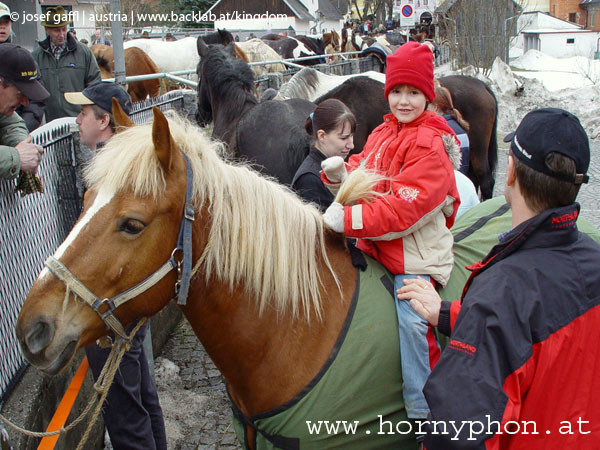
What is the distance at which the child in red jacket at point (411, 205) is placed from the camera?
202cm

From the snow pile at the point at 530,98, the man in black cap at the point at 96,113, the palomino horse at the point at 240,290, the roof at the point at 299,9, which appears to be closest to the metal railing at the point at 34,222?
the man in black cap at the point at 96,113

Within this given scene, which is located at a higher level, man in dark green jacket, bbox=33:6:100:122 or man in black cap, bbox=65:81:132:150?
man in dark green jacket, bbox=33:6:100:122

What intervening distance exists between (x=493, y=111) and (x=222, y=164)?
649cm

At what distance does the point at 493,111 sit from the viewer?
751 cm

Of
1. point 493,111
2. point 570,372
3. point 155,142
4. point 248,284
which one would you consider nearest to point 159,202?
point 155,142

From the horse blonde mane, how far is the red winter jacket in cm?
24

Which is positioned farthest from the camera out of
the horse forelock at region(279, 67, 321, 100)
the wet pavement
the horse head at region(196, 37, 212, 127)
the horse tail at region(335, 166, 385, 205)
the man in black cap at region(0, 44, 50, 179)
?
the horse forelock at region(279, 67, 321, 100)

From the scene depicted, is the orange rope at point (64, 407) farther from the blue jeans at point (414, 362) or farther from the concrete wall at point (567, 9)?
the concrete wall at point (567, 9)

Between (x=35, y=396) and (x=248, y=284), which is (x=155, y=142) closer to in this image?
(x=248, y=284)

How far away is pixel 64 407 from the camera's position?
2.93 m

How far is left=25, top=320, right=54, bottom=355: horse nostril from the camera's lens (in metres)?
1.62

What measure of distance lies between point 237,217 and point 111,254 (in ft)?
1.45

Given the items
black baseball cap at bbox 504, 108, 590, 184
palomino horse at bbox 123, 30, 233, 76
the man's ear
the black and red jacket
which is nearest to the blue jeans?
the black and red jacket

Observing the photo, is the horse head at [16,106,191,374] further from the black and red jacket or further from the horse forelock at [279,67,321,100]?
the horse forelock at [279,67,321,100]
